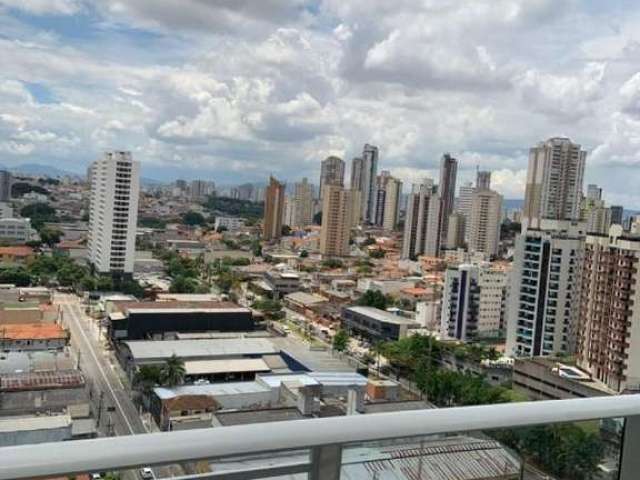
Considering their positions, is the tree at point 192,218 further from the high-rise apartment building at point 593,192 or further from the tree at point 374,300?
the high-rise apartment building at point 593,192

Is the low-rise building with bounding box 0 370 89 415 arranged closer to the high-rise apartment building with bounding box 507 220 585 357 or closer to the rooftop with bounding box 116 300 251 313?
the rooftop with bounding box 116 300 251 313

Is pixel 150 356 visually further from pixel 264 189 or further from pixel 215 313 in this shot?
pixel 264 189

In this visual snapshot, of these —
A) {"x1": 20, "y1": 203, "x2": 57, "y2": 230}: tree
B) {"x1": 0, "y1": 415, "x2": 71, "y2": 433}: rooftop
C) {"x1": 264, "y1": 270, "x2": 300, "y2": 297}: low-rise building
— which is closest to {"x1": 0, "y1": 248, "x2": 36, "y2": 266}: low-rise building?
{"x1": 20, "y1": 203, "x2": 57, "y2": 230}: tree

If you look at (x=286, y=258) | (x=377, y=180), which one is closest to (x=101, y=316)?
(x=286, y=258)

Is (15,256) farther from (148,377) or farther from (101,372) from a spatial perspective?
(148,377)

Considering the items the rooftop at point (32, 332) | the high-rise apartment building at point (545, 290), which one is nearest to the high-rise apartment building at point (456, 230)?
the high-rise apartment building at point (545, 290)
